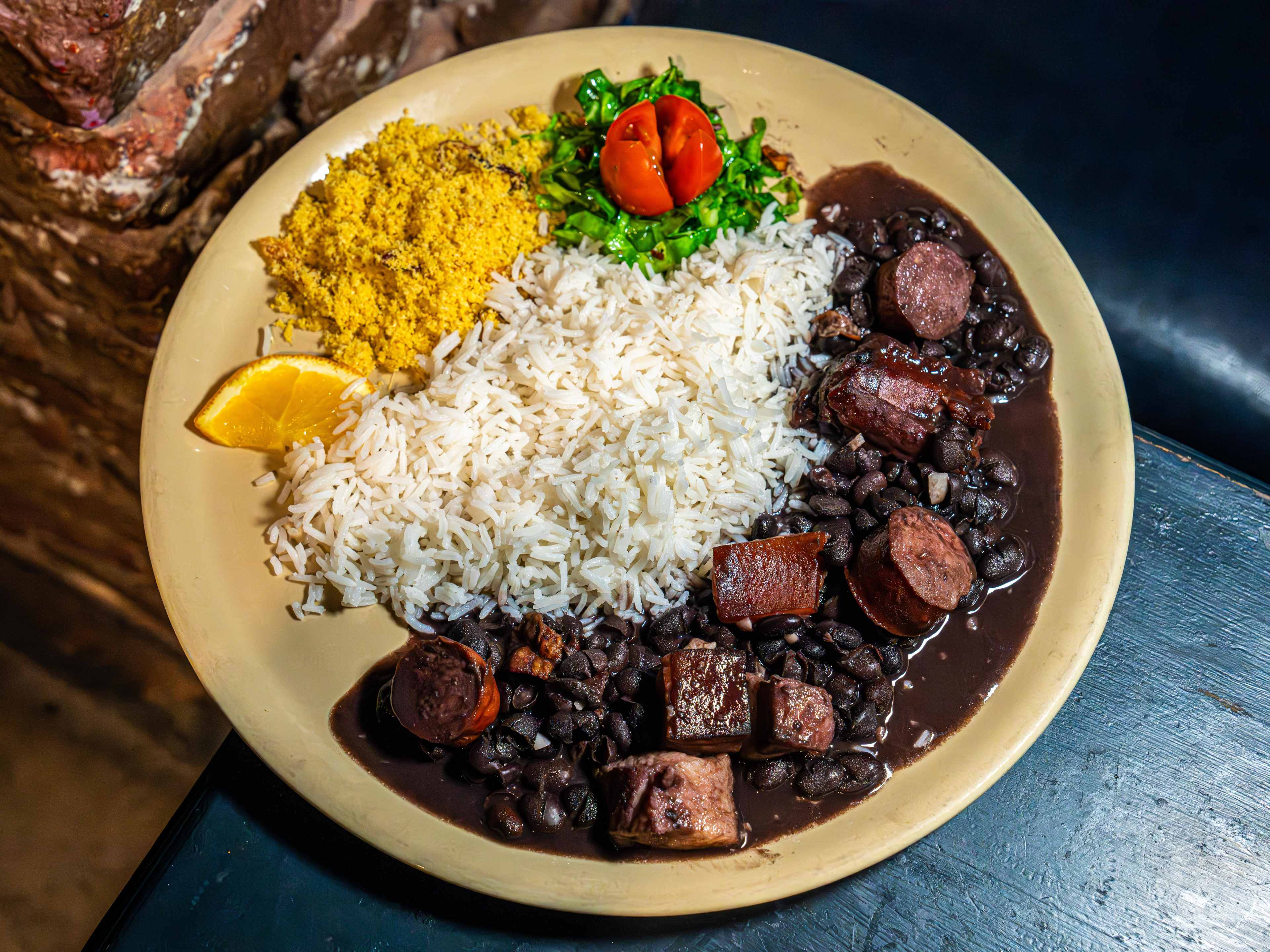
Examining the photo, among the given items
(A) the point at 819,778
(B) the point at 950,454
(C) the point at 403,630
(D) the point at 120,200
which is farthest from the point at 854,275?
(D) the point at 120,200

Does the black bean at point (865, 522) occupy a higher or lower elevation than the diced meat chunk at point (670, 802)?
higher

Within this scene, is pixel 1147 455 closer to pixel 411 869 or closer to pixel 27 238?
pixel 411 869

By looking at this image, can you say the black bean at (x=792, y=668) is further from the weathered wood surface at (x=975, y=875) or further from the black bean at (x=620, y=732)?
the weathered wood surface at (x=975, y=875)

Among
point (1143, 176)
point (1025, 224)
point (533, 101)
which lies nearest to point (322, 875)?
point (533, 101)

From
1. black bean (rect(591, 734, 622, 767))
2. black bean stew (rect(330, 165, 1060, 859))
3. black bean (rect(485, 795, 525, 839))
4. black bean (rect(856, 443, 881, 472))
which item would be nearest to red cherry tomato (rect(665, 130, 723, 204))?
black bean stew (rect(330, 165, 1060, 859))

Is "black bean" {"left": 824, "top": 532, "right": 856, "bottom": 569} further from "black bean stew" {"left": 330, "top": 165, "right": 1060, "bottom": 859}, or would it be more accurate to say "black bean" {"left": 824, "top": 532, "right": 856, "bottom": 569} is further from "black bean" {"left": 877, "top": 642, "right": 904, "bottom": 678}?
"black bean" {"left": 877, "top": 642, "right": 904, "bottom": 678}

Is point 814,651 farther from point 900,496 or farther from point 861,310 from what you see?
point 861,310

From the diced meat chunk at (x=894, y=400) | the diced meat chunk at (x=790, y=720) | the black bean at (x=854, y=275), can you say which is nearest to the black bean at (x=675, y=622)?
the diced meat chunk at (x=790, y=720)
